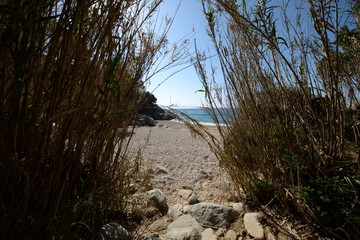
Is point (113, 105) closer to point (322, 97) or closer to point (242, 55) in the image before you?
point (242, 55)

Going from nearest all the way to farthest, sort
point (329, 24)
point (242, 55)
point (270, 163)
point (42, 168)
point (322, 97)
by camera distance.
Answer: point (42, 168), point (329, 24), point (322, 97), point (270, 163), point (242, 55)

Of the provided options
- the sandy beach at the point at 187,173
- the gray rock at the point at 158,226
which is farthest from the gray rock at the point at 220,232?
the sandy beach at the point at 187,173

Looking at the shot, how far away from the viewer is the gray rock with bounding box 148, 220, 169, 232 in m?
1.48

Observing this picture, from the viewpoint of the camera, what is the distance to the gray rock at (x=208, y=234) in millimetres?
1323

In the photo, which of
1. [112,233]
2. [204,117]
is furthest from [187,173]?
Result: [204,117]

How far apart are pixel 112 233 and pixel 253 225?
98 centimetres

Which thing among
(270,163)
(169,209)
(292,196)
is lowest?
(169,209)

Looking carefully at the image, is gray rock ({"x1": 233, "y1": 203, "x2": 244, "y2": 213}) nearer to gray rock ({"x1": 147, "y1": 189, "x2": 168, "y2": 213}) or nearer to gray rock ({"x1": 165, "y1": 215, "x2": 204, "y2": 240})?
gray rock ({"x1": 165, "y1": 215, "x2": 204, "y2": 240})

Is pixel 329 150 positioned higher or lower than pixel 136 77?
lower

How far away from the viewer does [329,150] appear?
4.16 ft

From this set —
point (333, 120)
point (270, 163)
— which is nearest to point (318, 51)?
point (333, 120)

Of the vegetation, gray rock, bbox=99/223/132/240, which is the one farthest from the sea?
gray rock, bbox=99/223/132/240

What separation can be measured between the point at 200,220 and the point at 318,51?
159 centimetres

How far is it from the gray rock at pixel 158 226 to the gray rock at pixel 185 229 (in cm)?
6
